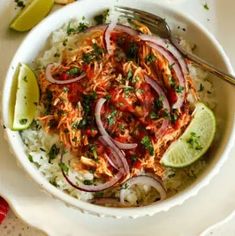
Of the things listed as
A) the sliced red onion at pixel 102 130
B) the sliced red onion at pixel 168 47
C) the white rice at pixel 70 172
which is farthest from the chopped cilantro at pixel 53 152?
the sliced red onion at pixel 168 47

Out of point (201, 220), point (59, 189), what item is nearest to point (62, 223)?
point (59, 189)

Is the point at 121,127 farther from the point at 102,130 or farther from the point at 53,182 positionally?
the point at 53,182

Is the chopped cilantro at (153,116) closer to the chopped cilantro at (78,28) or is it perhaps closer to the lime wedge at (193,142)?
the lime wedge at (193,142)

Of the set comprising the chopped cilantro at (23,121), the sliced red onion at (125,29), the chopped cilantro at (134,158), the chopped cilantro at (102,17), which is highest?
the chopped cilantro at (102,17)

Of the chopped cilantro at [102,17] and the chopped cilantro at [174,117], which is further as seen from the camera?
the chopped cilantro at [102,17]

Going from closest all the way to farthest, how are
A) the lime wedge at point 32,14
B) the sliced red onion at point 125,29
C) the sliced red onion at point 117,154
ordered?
1. the sliced red onion at point 117,154
2. the sliced red onion at point 125,29
3. the lime wedge at point 32,14

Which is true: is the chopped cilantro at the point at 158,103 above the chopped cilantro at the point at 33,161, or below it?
above

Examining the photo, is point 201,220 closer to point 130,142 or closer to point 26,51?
point 130,142
